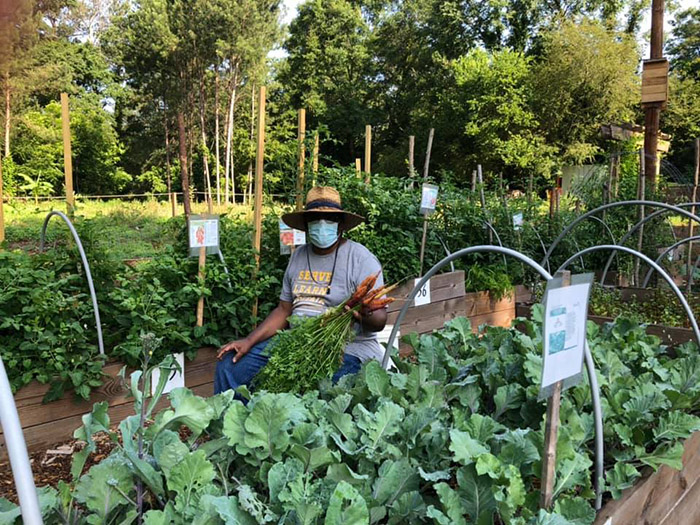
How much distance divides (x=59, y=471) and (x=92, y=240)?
A: 1186 mm

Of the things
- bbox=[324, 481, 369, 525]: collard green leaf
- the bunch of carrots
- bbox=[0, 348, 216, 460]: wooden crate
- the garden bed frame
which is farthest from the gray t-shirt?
bbox=[324, 481, 369, 525]: collard green leaf

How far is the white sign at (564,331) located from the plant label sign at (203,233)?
2331 mm

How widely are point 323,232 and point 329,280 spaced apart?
0.25 m

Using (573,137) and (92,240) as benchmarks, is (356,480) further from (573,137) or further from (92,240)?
(573,137)

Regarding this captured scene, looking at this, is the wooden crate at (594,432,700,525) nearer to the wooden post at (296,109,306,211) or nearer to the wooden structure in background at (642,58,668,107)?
the wooden post at (296,109,306,211)

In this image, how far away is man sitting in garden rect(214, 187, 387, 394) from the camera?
268 centimetres

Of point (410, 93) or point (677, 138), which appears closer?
point (677, 138)

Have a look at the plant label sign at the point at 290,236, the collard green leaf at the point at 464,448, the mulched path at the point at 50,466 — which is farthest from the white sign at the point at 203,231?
the collard green leaf at the point at 464,448

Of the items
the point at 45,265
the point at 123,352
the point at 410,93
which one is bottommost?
the point at 123,352

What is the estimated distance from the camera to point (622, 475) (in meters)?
1.47

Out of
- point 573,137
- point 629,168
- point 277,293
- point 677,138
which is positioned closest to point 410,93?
point 573,137

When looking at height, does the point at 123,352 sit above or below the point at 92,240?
below

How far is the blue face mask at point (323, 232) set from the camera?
2.82 meters

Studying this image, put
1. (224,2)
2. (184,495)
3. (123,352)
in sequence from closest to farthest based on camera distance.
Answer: (184,495), (123,352), (224,2)
